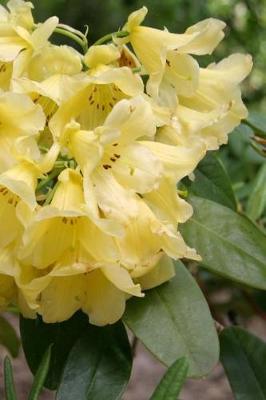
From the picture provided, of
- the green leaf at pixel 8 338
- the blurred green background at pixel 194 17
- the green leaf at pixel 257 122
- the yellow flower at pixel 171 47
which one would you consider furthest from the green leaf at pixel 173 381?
the blurred green background at pixel 194 17

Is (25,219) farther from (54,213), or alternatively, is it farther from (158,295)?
(158,295)

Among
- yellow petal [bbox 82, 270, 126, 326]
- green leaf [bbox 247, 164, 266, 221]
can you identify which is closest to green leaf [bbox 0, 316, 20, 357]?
green leaf [bbox 247, 164, 266, 221]

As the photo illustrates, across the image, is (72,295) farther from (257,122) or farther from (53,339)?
(257,122)

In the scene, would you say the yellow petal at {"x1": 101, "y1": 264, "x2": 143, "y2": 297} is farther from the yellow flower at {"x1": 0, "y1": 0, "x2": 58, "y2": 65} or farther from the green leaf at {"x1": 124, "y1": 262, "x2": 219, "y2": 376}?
the yellow flower at {"x1": 0, "y1": 0, "x2": 58, "y2": 65}

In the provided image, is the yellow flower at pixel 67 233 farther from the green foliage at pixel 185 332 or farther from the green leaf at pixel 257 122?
the green leaf at pixel 257 122

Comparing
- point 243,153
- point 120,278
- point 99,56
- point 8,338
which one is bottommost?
point 8,338

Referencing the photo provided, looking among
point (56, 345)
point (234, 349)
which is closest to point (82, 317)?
point (56, 345)

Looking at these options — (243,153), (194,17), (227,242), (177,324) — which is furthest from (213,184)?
(194,17)
